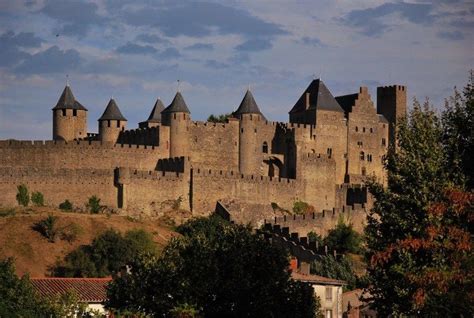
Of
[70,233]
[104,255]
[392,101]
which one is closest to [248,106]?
[392,101]

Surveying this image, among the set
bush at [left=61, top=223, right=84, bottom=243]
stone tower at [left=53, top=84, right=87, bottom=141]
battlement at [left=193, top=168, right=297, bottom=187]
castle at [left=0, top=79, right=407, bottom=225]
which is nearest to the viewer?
bush at [left=61, top=223, right=84, bottom=243]

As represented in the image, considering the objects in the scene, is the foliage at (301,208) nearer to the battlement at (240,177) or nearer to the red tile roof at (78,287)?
the battlement at (240,177)

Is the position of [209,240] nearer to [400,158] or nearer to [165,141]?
[400,158]

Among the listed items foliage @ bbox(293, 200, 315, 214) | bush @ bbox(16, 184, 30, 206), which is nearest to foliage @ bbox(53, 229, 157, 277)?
bush @ bbox(16, 184, 30, 206)

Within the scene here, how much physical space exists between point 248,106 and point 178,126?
285 inches

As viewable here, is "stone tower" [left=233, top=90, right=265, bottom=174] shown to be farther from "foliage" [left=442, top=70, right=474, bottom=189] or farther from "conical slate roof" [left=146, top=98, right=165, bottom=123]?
"foliage" [left=442, top=70, right=474, bottom=189]

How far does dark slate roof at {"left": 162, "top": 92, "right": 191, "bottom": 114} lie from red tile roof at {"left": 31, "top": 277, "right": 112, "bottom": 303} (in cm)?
3306

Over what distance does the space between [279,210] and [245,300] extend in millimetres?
43923

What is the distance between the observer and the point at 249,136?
285 ft

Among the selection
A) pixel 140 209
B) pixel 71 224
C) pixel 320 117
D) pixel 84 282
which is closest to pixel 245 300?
pixel 84 282

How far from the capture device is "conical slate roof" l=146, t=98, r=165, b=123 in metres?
91.5

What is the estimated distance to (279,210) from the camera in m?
84.4

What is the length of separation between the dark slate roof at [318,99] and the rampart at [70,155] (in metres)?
17.3

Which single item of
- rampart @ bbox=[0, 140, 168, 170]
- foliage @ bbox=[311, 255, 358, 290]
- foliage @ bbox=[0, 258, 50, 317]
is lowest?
foliage @ bbox=[311, 255, 358, 290]
